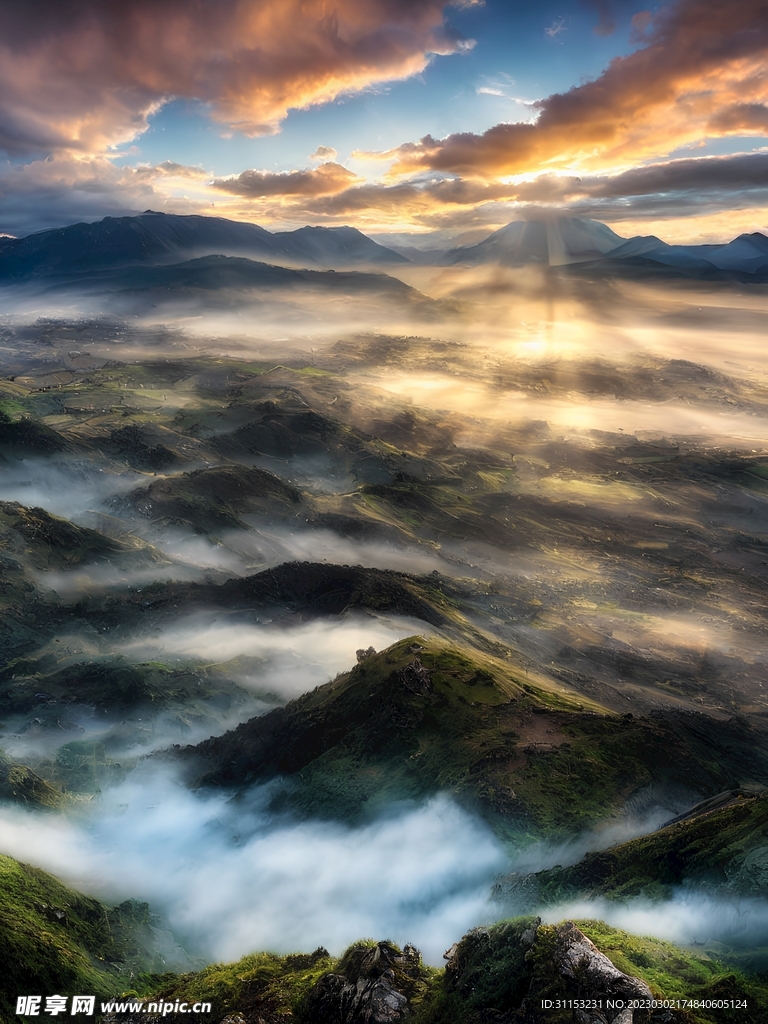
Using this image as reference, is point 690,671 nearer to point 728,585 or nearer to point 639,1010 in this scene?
point 728,585

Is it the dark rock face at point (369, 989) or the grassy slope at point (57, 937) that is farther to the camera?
the grassy slope at point (57, 937)

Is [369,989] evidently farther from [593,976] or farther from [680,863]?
[680,863]

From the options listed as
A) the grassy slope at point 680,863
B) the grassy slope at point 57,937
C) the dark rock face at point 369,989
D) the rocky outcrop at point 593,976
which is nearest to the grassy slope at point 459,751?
the grassy slope at point 680,863

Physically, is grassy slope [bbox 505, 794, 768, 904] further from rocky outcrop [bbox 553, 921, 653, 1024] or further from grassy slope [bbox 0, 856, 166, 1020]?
grassy slope [bbox 0, 856, 166, 1020]

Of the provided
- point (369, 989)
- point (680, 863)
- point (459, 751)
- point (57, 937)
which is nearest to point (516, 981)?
point (369, 989)

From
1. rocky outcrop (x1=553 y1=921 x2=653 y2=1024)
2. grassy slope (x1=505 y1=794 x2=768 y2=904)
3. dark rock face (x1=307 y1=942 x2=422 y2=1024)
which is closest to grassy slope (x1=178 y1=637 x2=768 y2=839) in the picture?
grassy slope (x1=505 y1=794 x2=768 y2=904)

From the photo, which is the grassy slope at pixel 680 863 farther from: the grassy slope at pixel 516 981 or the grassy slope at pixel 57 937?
the grassy slope at pixel 57 937

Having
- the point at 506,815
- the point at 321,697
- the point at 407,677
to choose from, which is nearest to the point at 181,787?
the point at 321,697

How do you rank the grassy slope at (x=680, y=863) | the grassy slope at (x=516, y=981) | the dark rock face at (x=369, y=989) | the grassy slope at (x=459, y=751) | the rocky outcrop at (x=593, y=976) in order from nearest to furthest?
the rocky outcrop at (x=593, y=976) < the grassy slope at (x=516, y=981) < the dark rock face at (x=369, y=989) < the grassy slope at (x=680, y=863) < the grassy slope at (x=459, y=751)
